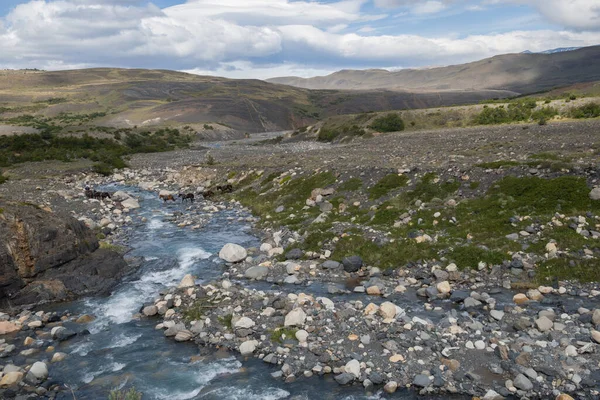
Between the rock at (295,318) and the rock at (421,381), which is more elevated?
the rock at (295,318)

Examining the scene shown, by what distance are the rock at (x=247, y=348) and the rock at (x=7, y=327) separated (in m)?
7.83

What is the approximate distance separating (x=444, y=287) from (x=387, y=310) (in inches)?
120

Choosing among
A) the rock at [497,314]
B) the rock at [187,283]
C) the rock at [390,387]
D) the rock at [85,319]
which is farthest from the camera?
the rock at [187,283]

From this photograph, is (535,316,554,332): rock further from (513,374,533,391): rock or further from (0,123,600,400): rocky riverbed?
(513,374,533,391): rock

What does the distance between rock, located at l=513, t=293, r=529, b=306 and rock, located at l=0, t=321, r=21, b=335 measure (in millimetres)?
16873

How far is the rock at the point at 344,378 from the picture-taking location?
37.6 ft

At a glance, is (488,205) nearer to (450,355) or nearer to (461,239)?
(461,239)

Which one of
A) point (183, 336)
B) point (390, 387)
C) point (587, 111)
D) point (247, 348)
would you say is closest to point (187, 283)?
point (183, 336)

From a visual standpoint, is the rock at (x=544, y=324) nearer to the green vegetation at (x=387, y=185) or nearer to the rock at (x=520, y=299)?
the rock at (x=520, y=299)

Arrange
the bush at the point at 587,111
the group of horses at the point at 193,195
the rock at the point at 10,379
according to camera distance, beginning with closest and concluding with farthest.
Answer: the rock at the point at 10,379 → the group of horses at the point at 193,195 → the bush at the point at 587,111

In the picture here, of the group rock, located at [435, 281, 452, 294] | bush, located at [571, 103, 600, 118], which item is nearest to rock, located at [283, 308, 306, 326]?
rock, located at [435, 281, 452, 294]

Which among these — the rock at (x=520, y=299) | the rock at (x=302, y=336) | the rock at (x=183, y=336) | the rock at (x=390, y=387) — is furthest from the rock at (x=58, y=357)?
the rock at (x=520, y=299)

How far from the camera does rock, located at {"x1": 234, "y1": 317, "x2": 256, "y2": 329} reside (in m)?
14.1

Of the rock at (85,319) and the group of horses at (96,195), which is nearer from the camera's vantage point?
the rock at (85,319)
